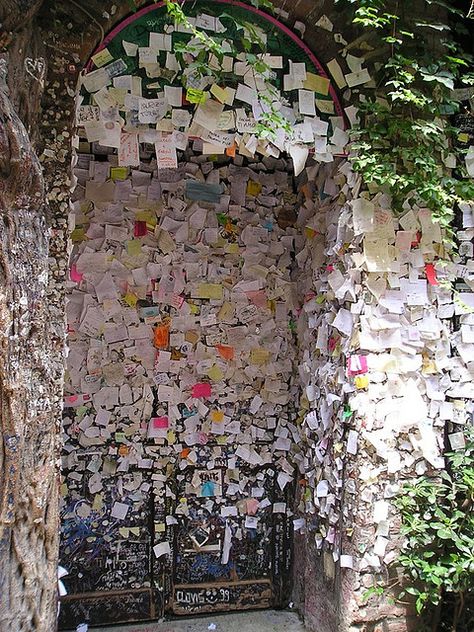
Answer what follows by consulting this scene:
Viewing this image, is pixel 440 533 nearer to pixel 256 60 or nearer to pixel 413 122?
pixel 413 122

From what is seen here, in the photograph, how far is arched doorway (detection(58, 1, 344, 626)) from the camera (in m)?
2.86

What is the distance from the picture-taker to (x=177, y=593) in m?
2.92

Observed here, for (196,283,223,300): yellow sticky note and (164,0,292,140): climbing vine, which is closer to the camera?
(164,0,292,140): climbing vine

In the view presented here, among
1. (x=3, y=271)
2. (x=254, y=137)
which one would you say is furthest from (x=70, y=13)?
(x=3, y=271)

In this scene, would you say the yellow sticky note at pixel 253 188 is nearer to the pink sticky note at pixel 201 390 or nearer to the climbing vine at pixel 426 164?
the climbing vine at pixel 426 164

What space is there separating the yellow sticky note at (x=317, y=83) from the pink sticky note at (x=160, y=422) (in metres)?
1.75

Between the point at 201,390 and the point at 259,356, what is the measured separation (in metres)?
0.37

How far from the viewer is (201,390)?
297 centimetres

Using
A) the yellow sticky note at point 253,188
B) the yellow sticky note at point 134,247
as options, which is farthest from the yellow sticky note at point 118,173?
the yellow sticky note at point 253,188

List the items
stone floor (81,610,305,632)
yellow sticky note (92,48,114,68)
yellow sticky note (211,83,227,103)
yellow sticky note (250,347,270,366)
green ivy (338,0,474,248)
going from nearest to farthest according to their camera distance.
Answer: yellow sticky note (92,48,114,68), yellow sticky note (211,83,227,103), green ivy (338,0,474,248), stone floor (81,610,305,632), yellow sticky note (250,347,270,366)

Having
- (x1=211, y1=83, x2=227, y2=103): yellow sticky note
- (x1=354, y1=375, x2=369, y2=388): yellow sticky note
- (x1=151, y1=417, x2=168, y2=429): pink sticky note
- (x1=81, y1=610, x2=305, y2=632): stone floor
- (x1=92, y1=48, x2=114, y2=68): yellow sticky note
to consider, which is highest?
(x1=92, y1=48, x2=114, y2=68): yellow sticky note

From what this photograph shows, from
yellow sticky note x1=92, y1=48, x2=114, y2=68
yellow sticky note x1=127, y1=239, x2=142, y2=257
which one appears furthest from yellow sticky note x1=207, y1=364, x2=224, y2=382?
yellow sticky note x1=92, y1=48, x2=114, y2=68

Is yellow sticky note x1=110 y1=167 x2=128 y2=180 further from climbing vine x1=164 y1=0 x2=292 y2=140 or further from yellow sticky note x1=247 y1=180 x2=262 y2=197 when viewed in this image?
A: climbing vine x1=164 y1=0 x2=292 y2=140

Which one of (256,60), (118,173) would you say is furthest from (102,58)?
(118,173)
